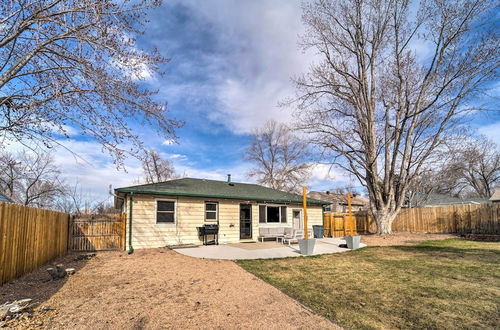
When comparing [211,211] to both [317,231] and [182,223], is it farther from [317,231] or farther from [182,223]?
[317,231]

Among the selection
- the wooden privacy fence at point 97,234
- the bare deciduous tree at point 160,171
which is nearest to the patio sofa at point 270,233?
the wooden privacy fence at point 97,234

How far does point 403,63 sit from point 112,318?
A: 65.3 feet

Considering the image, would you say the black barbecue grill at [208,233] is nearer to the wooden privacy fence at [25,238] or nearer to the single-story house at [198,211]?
the single-story house at [198,211]

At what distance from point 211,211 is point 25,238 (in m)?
7.69

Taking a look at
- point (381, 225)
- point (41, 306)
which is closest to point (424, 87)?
point (381, 225)

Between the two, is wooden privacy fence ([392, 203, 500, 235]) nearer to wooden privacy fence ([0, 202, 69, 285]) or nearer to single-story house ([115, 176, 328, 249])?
single-story house ([115, 176, 328, 249])

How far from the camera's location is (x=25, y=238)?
20.9 feet

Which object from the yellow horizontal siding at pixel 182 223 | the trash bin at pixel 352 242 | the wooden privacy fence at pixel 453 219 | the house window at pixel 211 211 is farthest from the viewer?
the wooden privacy fence at pixel 453 219

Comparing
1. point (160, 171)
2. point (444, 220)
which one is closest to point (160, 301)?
point (444, 220)

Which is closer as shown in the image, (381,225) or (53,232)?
(53,232)

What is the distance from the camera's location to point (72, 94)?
6156 mm

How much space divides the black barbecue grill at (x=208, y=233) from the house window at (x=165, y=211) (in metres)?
1.43

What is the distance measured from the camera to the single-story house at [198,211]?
11.3 m

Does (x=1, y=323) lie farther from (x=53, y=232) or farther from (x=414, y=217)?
(x=414, y=217)
